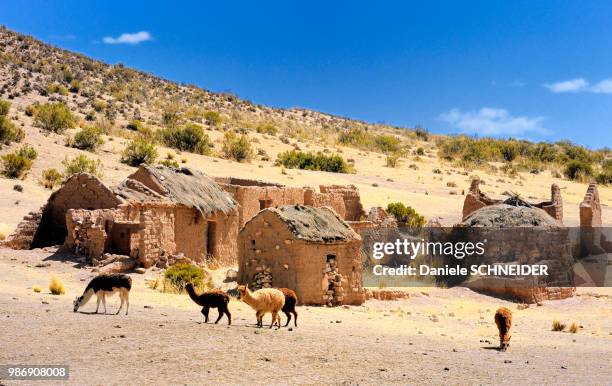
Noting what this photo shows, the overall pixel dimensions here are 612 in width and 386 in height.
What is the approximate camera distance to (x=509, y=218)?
23281mm

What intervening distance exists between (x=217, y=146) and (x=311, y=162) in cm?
603

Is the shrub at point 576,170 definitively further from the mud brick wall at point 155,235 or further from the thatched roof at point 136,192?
the mud brick wall at point 155,235

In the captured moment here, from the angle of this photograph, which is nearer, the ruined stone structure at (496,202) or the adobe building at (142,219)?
the adobe building at (142,219)

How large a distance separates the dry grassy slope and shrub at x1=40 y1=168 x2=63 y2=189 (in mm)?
318

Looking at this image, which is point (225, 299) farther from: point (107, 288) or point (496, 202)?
point (496, 202)

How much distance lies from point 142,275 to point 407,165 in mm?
38583

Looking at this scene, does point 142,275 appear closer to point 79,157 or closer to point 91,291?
point 91,291

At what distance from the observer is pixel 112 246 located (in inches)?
797

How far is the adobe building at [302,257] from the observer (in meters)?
17.6

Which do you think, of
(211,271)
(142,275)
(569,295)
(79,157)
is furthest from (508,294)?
(79,157)

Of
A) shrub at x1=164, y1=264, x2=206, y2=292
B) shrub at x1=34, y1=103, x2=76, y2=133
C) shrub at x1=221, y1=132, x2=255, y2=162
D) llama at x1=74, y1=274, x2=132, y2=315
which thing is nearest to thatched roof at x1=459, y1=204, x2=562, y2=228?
shrub at x1=164, y1=264, x2=206, y2=292

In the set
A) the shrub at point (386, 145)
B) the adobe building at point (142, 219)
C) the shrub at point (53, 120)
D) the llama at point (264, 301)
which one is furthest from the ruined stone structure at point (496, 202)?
the shrub at point (386, 145)

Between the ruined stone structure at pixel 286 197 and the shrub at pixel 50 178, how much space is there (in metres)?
6.54

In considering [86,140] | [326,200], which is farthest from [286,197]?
[86,140]
